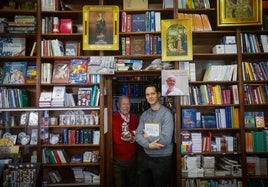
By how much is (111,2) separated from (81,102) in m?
1.63

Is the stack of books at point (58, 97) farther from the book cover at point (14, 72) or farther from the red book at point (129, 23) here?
the red book at point (129, 23)

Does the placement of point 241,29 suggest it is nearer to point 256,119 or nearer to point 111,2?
point 256,119

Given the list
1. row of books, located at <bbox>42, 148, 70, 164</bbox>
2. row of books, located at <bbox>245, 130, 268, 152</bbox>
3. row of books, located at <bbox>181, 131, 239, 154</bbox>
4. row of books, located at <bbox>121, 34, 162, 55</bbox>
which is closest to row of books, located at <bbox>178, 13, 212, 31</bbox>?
row of books, located at <bbox>121, 34, 162, 55</bbox>

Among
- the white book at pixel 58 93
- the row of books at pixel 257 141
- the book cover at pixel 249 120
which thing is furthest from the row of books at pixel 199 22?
the white book at pixel 58 93

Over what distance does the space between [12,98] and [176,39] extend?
97.1 inches

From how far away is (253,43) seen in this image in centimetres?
340

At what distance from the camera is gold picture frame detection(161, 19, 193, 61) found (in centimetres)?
331

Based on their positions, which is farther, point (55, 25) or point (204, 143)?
point (55, 25)

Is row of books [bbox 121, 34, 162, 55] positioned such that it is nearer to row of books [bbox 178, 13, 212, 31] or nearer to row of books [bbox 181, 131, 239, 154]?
row of books [bbox 178, 13, 212, 31]

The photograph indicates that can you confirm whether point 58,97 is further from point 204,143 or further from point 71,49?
point 204,143

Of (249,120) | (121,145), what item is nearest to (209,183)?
(249,120)

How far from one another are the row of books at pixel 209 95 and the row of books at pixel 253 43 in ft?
1.89

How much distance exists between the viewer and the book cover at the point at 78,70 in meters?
3.42

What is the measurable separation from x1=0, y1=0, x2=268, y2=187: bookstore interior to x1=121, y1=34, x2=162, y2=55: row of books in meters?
0.01
